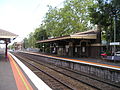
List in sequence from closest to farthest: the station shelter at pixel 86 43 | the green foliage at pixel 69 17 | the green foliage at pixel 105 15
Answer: the green foliage at pixel 105 15, the station shelter at pixel 86 43, the green foliage at pixel 69 17

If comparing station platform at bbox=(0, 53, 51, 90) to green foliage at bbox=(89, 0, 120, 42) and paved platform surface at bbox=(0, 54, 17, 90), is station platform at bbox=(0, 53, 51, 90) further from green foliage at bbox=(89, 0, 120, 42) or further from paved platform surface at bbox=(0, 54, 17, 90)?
green foliage at bbox=(89, 0, 120, 42)

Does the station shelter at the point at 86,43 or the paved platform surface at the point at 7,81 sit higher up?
the station shelter at the point at 86,43

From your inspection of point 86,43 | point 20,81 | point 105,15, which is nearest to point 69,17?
point 86,43

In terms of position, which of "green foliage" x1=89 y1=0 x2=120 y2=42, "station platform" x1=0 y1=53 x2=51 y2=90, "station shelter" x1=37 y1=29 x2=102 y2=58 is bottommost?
"station platform" x1=0 y1=53 x2=51 y2=90

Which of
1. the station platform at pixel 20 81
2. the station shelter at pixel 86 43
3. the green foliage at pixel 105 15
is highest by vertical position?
the green foliage at pixel 105 15

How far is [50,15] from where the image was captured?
33375mm

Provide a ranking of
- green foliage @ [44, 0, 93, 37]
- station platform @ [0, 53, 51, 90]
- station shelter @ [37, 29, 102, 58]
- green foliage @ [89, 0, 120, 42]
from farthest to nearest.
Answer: green foliage @ [44, 0, 93, 37] < station shelter @ [37, 29, 102, 58] < green foliage @ [89, 0, 120, 42] < station platform @ [0, 53, 51, 90]

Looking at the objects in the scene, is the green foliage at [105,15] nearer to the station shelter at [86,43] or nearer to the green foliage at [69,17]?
the station shelter at [86,43]

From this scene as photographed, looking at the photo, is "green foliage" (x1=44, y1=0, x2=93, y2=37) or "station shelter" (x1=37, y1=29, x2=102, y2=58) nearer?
"station shelter" (x1=37, y1=29, x2=102, y2=58)

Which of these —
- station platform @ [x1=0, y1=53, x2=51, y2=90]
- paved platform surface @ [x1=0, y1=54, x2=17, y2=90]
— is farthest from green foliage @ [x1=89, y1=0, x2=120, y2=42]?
paved platform surface @ [x1=0, y1=54, x2=17, y2=90]

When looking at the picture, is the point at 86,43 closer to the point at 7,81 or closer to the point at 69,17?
the point at 69,17

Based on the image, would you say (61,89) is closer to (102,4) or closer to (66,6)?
(102,4)

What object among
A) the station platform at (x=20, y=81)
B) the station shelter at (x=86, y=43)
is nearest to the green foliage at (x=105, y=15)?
the station shelter at (x=86, y=43)

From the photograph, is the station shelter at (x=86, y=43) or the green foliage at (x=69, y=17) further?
the green foliage at (x=69, y=17)
